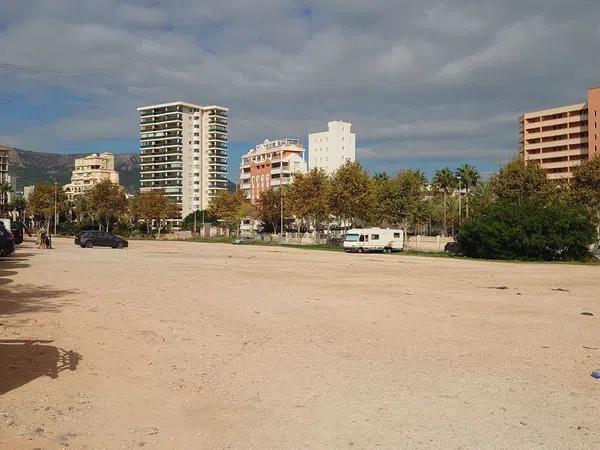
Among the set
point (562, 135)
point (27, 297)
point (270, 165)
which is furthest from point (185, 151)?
point (27, 297)

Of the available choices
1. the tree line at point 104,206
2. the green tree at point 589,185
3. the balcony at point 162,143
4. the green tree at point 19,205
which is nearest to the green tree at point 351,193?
the green tree at point 589,185

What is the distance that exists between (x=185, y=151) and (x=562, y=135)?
10427cm

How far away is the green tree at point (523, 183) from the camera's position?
65.8 meters

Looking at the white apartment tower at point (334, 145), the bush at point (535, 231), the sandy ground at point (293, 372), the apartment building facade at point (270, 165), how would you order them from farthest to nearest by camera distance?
the white apartment tower at point (334, 145) → the apartment building facade at point (270, 165) → the bush at point (535, 231) → the sandy ground at point (293, 372)

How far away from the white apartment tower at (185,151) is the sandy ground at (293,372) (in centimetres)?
16519

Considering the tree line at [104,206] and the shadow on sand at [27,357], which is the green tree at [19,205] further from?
the shadow on sand at [27,357]

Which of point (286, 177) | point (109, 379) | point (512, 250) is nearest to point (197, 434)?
point (109, 379)

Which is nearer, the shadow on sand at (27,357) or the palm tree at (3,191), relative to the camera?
the shadow on sand at (27,357)

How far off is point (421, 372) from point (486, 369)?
103 cm

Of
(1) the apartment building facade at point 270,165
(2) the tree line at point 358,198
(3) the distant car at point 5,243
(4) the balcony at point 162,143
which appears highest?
(4) the balcony at point 162,143

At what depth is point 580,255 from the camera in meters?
46.8

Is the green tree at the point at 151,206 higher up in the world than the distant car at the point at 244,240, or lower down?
higher up

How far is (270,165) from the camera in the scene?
6122 inches

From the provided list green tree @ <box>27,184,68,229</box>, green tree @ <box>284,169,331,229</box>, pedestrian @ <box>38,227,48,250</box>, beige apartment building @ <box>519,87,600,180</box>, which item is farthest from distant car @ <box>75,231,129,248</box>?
beige apartment building @ <box>519,87,600,180</box>
